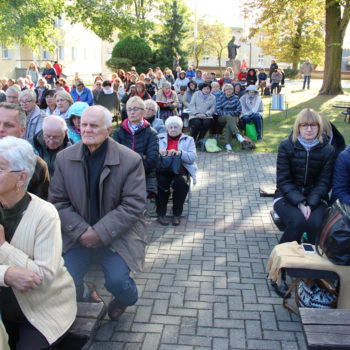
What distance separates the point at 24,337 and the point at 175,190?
3313mm

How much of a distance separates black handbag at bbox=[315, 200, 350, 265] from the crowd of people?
77cm

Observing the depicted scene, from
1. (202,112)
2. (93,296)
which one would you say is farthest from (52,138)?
(202,112)

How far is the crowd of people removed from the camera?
232 cm

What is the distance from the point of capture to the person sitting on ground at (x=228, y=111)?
404 inches

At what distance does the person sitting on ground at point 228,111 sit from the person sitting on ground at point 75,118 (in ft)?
18.1

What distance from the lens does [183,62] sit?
3403cm

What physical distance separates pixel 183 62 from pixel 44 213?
33.2m

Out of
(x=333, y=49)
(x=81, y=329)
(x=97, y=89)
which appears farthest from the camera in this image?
(x=333, y=49)

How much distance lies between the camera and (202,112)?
10.5 metres

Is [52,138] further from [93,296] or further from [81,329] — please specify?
[81,329]

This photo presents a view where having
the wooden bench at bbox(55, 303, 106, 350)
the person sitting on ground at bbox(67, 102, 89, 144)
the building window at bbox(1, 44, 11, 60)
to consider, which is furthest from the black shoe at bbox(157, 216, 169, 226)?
the building window at bbox(1, 44, 11, 60)

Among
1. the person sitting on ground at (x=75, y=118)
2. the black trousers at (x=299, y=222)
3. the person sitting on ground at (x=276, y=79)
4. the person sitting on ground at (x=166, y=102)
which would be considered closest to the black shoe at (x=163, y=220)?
the person sitting on ground at (x=75, y=118)

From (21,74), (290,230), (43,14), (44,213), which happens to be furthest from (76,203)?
(21,74)

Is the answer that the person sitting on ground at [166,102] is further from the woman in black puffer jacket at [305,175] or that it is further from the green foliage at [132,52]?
the green foliage at [132,52]
